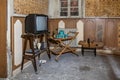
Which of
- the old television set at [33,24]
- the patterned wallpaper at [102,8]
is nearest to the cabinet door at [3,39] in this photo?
the old television set at [33,24]

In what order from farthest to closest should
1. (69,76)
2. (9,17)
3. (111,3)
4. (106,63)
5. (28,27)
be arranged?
(111,3)
(106,63)
(28,27)
(69,76)
(9,17)

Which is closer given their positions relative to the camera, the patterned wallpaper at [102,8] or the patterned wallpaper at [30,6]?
the patterned wallpaper at [30,6]

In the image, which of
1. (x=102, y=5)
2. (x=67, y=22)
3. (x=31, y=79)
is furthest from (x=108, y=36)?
(x=31, y=79)

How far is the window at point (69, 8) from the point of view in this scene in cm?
668

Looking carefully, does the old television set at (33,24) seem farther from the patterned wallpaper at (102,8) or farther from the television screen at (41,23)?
the patterned wallpaper at (102,8)

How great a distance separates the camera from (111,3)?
21.0ft

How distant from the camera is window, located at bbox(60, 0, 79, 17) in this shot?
263 inches

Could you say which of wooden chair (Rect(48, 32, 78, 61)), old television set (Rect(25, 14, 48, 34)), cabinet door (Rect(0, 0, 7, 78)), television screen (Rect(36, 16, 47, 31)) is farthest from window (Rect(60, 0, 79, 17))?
cabinet door (Rect(0, 0, 7, 78))

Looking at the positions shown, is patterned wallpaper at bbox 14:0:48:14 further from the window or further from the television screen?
the window

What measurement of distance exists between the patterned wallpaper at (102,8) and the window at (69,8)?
1.15 feet

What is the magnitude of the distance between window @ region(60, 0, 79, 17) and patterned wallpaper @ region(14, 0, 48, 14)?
60 cm

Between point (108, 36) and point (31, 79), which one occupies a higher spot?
point (108, 36)

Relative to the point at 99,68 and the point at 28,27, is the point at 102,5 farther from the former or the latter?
the point at 28,27

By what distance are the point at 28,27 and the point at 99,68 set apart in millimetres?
1861
